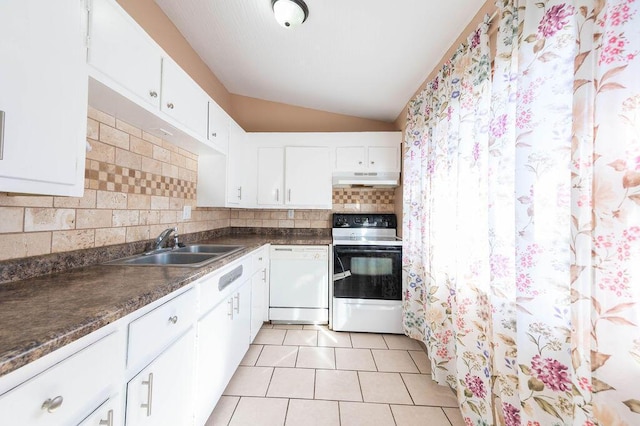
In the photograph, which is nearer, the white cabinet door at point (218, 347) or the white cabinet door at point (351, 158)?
the white cabinet door at point (218, 347)

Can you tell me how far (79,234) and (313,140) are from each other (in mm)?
2181

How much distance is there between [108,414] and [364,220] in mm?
2607

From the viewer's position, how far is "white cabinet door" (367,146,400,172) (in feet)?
9.22

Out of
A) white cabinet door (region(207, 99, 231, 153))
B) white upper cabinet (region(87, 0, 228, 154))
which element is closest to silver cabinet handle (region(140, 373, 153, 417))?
white upper cabinet (region(87, 0, 228, 154))

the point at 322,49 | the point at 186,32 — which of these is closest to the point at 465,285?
the point at 322,49

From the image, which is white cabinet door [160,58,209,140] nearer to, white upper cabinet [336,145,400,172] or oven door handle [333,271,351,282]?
white upper cabinet [336,145,400,172]

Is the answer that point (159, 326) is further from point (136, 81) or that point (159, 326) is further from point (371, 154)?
point (371, 154)

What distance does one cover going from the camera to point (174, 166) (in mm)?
2018

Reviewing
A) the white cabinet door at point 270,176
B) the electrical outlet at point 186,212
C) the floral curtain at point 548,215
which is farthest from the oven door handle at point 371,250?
the electrical outlet at point 186,212

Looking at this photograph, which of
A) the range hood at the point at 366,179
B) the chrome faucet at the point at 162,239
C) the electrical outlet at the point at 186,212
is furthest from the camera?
the range hood at the point at 366,179

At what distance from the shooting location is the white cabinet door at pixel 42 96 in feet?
2.23

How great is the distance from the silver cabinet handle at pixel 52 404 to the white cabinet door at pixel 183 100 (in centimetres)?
133

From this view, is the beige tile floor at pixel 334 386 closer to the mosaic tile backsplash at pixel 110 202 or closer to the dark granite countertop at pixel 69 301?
the dark granite countertop at pixel 69 301

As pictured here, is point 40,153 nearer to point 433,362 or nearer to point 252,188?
point 252,188
